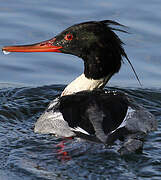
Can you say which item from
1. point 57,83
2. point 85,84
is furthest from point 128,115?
point 57,83

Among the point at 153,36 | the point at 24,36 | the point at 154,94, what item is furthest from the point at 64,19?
the point at 154,94

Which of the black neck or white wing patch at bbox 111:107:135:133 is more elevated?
the black neck

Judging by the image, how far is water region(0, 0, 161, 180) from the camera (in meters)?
6.93

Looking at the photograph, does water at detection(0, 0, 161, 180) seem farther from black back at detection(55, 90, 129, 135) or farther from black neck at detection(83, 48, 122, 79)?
black neck at detection(83, 48, 122, 79)

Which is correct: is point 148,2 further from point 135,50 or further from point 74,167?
point 74,167

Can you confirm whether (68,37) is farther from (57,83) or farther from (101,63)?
(57,83)

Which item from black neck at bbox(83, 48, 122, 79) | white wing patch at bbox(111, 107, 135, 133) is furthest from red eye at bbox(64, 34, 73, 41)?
white wing patch at bbox(111, 107, 135, 133)

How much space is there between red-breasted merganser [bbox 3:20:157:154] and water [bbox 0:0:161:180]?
6.3 inches

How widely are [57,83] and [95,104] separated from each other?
2728mm

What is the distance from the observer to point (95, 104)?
7.97 metres

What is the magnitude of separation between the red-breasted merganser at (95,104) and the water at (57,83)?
160mm

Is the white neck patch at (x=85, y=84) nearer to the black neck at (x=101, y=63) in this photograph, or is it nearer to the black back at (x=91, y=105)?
the black neck at (x=101, y=63)

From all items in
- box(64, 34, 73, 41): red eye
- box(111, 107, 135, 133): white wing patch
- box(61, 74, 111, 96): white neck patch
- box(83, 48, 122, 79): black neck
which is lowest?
box(111, 107, 135, 133): white wing patch

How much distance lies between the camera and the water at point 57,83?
6930mm
